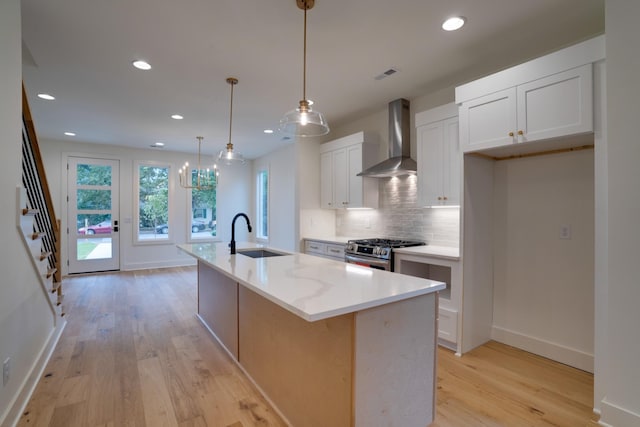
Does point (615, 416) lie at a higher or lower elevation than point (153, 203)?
lower

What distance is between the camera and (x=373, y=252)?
3383 millimetres

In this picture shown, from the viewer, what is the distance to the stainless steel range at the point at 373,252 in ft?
10.6

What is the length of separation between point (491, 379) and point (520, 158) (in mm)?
1984

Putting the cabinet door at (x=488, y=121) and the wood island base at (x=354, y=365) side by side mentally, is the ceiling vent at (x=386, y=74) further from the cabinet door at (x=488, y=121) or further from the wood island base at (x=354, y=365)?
the wood island base at (x=354, y=365)

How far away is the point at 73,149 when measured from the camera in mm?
6168

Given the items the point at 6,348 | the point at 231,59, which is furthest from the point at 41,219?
the point at 231,59

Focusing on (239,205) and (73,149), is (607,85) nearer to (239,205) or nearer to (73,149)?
(239,205)

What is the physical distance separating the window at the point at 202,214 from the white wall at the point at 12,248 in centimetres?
507

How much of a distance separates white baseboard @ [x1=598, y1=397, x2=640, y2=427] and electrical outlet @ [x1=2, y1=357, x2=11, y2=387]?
3504mm

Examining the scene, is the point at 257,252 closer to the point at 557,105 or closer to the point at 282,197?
the point at 557,105

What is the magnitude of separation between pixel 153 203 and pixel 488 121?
22.3 feet

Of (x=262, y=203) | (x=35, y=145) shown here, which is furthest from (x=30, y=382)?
(x=262, y=203)

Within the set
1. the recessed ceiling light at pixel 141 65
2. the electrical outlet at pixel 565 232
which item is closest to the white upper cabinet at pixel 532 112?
the electrical outlet at pixel 565 232

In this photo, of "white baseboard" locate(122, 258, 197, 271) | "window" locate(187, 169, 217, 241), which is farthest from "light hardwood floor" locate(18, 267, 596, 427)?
"window" locate(187, 169, 217, 241)
